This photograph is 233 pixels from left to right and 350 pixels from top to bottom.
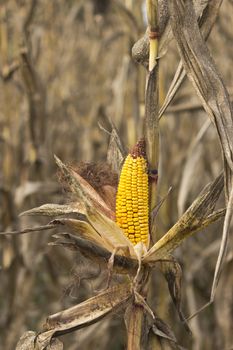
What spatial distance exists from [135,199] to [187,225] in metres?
0.11

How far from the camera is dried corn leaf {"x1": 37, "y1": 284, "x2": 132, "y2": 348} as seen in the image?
4.03 ft

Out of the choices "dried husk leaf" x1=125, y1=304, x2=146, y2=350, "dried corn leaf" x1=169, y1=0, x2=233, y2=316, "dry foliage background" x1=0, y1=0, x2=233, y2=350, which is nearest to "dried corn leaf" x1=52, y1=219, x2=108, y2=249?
"dried husk leaf" x1=125, y1=304, x2=146, y2=350

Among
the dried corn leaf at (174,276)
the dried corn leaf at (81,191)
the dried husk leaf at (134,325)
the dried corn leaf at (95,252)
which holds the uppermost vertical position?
the dried corn leaf at (81,191)

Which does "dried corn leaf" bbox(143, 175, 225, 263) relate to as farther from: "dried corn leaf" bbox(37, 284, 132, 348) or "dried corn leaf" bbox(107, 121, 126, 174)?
"dried corn leaf" bbox(107, 121, 126, 174)

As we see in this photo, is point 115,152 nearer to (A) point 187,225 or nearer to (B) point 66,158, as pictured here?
(A) point 187,225

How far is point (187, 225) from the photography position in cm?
121

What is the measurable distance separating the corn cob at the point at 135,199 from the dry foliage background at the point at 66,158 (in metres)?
0.91

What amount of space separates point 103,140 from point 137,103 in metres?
1.58

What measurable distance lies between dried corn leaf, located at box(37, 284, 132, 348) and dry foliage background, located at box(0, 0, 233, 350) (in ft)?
3.07

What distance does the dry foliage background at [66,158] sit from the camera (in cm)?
262

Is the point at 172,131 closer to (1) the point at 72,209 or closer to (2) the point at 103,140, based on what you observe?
(2) the point at 103,140

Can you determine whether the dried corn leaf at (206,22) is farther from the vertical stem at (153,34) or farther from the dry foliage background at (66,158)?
the dry foliage background at (66,158)

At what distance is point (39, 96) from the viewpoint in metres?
2.85

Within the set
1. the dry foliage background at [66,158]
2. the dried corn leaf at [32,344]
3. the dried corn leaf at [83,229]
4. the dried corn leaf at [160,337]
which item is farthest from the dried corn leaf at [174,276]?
the dry foliage background at [66,158]
